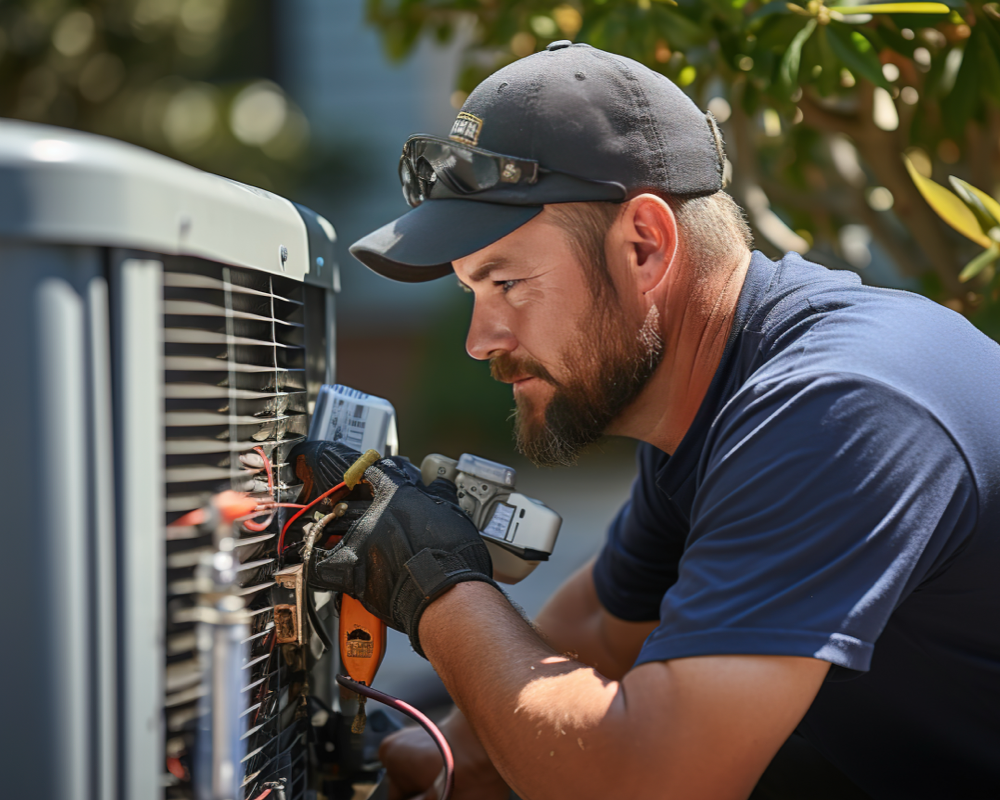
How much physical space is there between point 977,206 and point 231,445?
1.31m

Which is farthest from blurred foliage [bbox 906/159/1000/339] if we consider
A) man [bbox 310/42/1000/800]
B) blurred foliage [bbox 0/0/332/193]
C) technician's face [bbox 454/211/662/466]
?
blurred foliage [bbox 0/0/332/193]

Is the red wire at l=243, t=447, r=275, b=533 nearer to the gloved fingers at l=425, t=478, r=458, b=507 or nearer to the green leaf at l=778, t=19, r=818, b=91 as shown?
the gloved fingers at l=425, t=478, r=458, b=507

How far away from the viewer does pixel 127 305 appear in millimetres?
784

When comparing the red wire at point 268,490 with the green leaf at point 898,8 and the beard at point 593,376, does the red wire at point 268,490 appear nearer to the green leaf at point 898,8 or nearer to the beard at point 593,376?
the beard at point 593,376

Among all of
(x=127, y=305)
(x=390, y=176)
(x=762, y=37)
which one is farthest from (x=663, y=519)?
(x=390, y=176)

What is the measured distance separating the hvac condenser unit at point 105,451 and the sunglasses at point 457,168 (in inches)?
17.9

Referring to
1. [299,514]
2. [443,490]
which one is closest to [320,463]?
[299,514]

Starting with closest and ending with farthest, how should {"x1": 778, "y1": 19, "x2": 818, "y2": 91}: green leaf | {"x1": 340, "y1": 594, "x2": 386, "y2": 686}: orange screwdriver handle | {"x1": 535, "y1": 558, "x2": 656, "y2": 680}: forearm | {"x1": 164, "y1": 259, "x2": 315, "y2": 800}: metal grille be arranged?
{"x1": 164, "y1": 259, "x2": 315, "y2": 800}: metal grille < {"x1": 340, "y1": 594, "x2": 386, "y2": 686}: orange screwdriver handle < {"x1": 778, "y1": 19, "x2": 818, "y2": 91}: green leaf < {"x1": 535, "y1": 558, "x2": 656, "y2": 680}: forearm

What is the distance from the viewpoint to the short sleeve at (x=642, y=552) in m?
1.75

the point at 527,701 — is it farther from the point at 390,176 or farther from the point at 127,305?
the point at 390,176

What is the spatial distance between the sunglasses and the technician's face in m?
0.07

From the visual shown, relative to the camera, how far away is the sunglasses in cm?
131

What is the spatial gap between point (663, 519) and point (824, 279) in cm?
60

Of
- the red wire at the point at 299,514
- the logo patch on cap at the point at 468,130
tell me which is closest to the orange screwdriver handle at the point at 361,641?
the red wire at the point at 299,514
